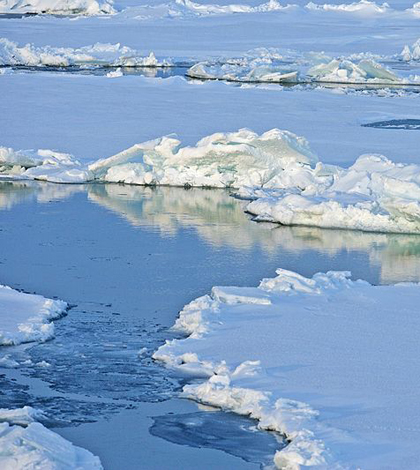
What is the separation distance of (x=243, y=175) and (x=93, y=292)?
11.2ft

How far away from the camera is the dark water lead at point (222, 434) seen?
3.98m

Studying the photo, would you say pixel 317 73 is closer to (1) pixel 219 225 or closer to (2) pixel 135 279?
(1) pixel 219 225

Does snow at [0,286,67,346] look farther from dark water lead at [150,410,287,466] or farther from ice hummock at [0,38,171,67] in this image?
ice hummock at [0,38,171,67]

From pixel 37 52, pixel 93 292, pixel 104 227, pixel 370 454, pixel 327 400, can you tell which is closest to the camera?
pixel 370 454

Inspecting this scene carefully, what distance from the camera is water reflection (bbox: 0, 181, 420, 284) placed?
736 cm

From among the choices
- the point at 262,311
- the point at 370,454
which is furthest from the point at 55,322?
the point at 370,454

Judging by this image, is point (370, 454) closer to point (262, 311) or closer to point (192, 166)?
point (262, 311)

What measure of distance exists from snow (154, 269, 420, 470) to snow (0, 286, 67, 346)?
643 millimetres

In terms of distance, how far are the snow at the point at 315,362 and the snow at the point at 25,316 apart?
64 centimetres

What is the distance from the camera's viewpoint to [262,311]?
18.5 feet

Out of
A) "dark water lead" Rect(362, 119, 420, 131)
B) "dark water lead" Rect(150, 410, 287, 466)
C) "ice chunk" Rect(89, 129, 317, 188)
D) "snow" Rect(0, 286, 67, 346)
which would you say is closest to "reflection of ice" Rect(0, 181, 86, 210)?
"ice chunk" Rect(89, 129, 317, 188)

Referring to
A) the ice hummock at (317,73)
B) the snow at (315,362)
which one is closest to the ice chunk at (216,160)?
the snow at (315,362)

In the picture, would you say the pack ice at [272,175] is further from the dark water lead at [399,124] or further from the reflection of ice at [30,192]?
the dark water lead at [399,124]

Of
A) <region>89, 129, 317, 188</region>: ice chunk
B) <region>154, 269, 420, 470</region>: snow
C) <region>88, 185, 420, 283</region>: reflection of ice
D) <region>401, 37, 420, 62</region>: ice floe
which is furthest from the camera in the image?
<region>401, 37, 420, 62</region>: ice floe
